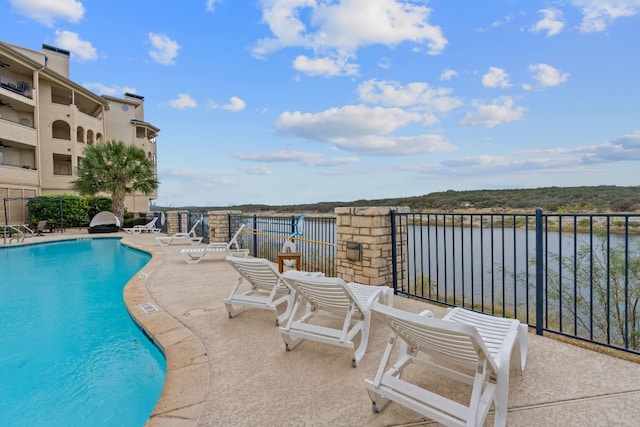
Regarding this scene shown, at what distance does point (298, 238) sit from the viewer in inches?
288

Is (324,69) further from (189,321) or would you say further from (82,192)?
(82,192)

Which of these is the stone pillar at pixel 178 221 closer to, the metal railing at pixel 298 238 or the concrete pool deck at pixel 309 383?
the metal railing at pixel 298 238

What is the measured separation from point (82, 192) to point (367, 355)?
20.3 meters

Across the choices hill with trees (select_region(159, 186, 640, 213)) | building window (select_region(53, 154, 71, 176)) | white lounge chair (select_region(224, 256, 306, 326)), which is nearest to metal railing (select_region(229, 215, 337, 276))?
hill with trees (select_region(159, 186, 640, 213))

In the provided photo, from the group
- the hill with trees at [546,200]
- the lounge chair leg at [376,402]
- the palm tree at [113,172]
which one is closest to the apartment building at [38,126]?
the palm tree at [113,172]

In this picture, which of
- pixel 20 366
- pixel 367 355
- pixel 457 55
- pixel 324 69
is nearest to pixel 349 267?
pixel 367 355

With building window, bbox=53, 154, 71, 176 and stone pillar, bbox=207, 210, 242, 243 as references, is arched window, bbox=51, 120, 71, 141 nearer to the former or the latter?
building window, bbox=53, 154, 71, 176

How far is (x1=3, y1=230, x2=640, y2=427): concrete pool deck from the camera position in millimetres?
2016

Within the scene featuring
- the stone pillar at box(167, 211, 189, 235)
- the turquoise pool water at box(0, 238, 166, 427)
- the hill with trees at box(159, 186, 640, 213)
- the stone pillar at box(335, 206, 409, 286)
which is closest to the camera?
the turquoise pool water at box(0, 238, 166, 427)

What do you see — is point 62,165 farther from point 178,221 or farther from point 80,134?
point 178,221

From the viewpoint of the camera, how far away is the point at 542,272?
326cm

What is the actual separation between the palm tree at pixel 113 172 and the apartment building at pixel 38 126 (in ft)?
9.97

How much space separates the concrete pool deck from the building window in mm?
26926

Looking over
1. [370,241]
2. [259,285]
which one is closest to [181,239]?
[259,285]
